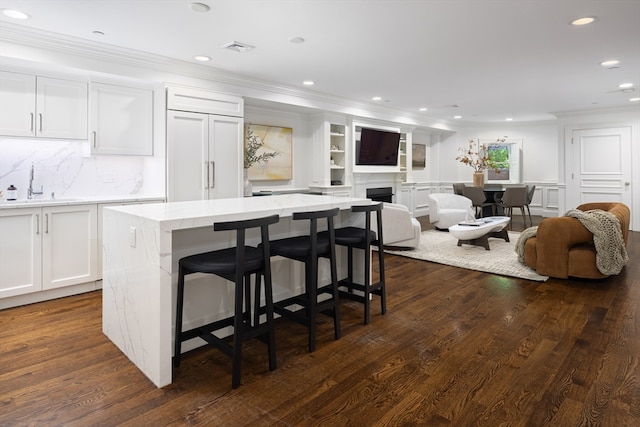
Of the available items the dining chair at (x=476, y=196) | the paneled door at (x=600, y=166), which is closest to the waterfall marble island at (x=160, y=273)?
the dining chair at (x=476, y=196)

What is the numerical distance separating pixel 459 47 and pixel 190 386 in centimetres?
391

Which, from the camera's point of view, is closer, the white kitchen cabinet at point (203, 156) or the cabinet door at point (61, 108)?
the cabinet door at point (61, 108)

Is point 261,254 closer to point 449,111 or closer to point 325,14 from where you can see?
point 325,14

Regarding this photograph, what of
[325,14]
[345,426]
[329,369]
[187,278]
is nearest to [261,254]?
[187,278]

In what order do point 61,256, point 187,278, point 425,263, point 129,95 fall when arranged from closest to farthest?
point 187,278
point 61,256
point 129,95
point 425,263

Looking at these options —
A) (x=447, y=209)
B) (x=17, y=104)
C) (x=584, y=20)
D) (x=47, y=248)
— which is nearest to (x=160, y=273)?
(x=47, y=248)

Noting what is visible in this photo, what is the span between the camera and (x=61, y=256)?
12.3 feet

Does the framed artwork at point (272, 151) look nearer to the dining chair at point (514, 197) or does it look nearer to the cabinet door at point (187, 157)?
the cabinet door at point (187, 157)

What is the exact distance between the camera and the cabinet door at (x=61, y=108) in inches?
150

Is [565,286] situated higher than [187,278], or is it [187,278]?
[187,278]

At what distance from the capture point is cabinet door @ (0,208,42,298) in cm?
342

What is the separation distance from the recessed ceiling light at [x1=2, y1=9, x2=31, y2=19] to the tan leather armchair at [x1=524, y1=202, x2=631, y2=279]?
5318 millimetres

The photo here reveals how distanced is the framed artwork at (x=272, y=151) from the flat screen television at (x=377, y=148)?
1.63 metres

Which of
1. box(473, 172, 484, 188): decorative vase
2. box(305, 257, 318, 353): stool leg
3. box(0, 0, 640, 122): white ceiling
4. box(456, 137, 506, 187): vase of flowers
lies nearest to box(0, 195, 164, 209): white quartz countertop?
box(0, 0, 640, 122): white ceiling
